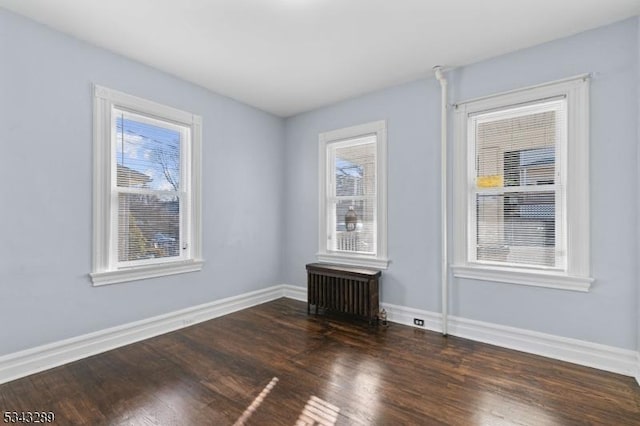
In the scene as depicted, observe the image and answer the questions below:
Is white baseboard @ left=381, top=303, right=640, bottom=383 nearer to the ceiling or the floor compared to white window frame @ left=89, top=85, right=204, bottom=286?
nearer to the floor

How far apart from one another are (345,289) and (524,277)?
184cm

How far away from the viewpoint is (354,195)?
4.11 meters

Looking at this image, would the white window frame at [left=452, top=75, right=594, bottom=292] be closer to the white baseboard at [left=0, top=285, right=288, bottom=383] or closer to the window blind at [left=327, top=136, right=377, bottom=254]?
the window blind at [left=327, top=136, right=377, bottom=254]

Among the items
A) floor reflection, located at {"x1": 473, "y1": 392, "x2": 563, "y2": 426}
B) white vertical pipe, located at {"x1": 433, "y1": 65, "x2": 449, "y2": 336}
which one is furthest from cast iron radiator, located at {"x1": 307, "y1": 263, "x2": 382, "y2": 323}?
floor reflection, located at {"x1": 473, "y1": 392, "x2": 563, "y2": 426}

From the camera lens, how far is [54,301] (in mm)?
2568

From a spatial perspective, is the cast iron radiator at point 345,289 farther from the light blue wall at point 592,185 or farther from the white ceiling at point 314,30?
the white ceiling at point 314,30

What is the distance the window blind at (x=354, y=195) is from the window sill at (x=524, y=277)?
114 cm

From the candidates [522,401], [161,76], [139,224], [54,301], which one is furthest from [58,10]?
[522,401]


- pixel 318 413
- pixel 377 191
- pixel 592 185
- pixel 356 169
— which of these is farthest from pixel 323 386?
pixel 592 185

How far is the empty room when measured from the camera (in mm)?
2271

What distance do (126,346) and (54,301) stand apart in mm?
751

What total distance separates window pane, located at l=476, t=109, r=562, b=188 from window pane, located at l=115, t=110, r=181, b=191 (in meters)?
3.34

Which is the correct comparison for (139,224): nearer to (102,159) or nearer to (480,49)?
(102,159)

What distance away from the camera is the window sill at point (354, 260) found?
3.76m
